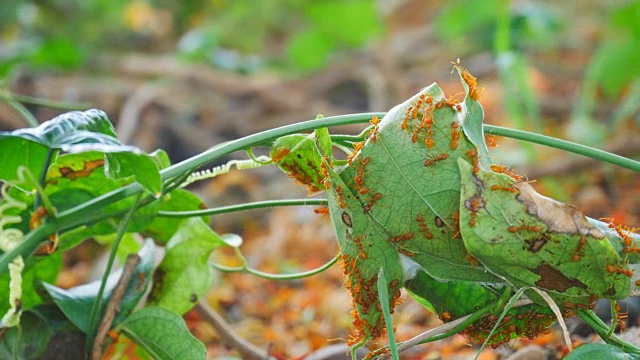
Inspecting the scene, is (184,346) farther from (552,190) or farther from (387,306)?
(552,190)

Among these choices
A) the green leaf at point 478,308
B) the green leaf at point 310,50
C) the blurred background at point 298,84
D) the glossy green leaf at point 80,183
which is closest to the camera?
the green leaf at point 478,308

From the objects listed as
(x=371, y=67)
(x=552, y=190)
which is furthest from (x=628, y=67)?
(x=371, y=67)

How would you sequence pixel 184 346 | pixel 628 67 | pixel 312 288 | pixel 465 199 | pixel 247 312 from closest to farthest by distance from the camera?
pixel 465 199 < pixel 184 346 < pixel 247 312 < pixel 312 288 < pixel 628 67

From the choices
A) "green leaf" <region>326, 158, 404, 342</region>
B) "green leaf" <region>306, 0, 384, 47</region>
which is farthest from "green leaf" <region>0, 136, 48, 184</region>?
"green leaf" <region>306, 0, 384, 47</region>

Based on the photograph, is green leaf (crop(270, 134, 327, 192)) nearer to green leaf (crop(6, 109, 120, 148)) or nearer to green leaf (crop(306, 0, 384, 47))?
green leaf (crop(6, 109, 120, 148))

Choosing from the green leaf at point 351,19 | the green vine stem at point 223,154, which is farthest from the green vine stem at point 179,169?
the green leaf at point 351,19

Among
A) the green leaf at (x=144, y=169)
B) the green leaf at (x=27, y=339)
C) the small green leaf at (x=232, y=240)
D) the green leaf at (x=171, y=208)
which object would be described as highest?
the green leaf at (x=171, y=208)

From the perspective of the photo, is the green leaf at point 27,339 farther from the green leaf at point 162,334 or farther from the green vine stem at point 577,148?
the green vine stem at point 577,148
